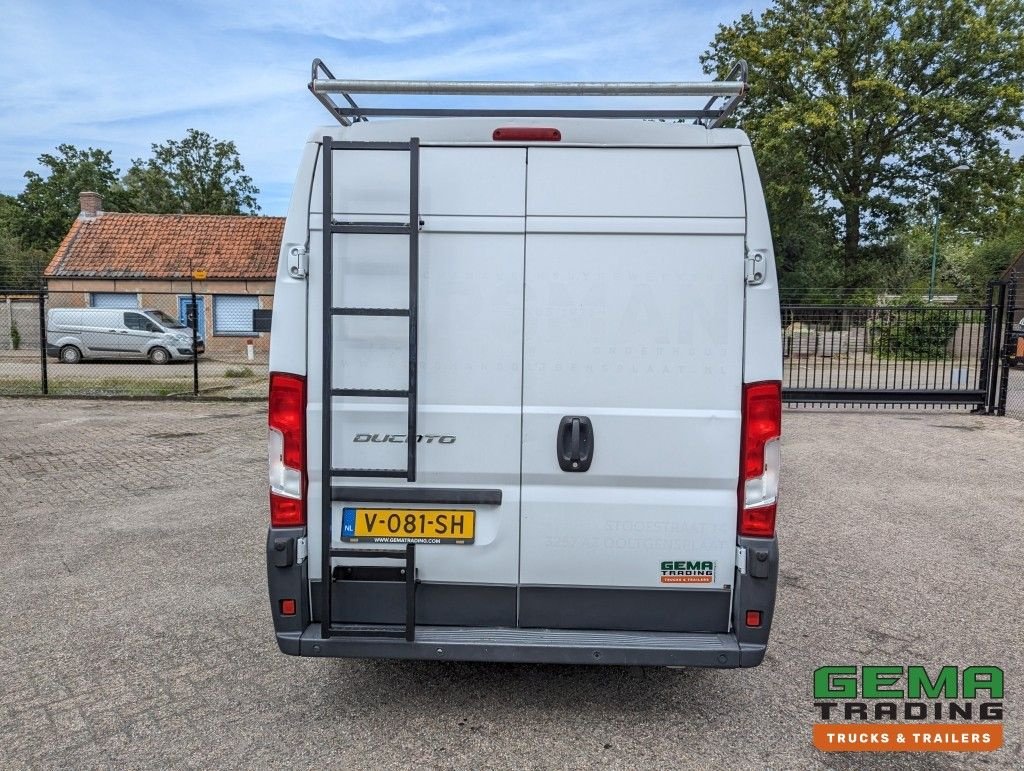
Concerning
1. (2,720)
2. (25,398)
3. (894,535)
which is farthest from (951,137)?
(2,720)

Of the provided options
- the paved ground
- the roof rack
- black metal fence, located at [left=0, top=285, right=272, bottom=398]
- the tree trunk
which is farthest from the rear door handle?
the tree trunk

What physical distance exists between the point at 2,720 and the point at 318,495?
181cm

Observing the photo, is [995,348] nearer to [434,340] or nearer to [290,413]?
[434,340]

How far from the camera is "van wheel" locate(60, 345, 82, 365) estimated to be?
77.7 ft

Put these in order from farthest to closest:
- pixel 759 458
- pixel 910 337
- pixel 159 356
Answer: pixel 159 356, pixel 910 337, pixel 759 458

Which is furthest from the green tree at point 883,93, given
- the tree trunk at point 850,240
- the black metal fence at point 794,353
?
the black metal fence at point 794,353

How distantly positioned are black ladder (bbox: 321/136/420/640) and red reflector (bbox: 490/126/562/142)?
14.5 inches

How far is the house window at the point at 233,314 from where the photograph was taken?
27.9 meters

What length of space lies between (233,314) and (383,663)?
89.4 feet

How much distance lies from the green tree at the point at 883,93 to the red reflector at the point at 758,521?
30329 mm

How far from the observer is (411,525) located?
10.2 feet

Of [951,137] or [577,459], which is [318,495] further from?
[951,137]

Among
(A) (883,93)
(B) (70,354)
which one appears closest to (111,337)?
(B) (70,354)

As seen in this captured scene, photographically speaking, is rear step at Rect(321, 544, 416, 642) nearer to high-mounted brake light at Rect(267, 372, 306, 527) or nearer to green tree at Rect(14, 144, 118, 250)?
high-mounted brake light at Rect(267, 372, 306, 527)
